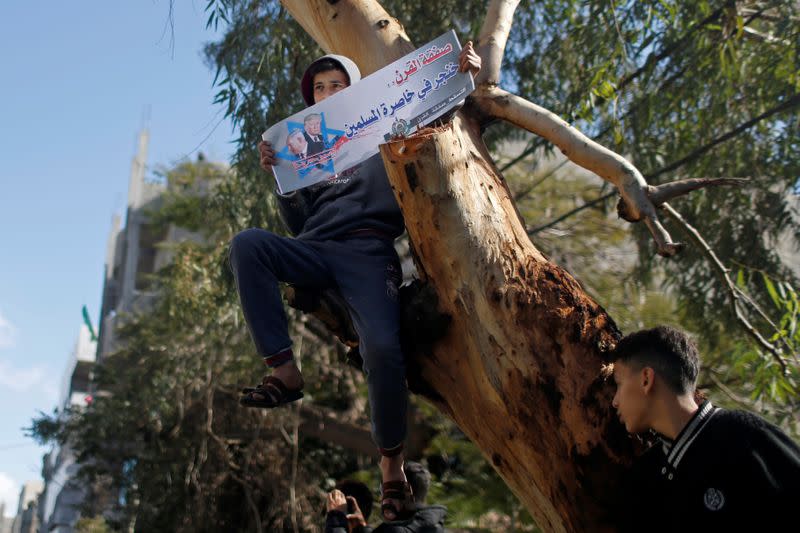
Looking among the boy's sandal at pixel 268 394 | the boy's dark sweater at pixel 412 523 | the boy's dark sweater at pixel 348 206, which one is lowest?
the boy's dark sweater at pixel 412 523

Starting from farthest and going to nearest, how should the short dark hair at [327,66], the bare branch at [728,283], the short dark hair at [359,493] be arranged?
the short dark hair at [359,493], the bare branch at [728,283], the short dark hair at [327,66]

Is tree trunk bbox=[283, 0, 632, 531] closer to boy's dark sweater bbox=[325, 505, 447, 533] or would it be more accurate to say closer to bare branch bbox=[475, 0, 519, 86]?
bare branch bbox=[475, 0, 519, 86]

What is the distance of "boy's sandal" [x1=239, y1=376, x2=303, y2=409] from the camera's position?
11.5ft

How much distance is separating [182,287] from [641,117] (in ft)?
19.4

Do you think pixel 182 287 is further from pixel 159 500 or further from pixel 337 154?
pixel 337 154

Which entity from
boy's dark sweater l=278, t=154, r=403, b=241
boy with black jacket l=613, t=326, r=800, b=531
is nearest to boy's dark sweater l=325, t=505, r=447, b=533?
boy's dark sweater l=278, t=154, r=403, b=241

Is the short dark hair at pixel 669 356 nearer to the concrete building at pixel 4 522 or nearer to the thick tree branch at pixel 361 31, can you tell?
the thick tree branch at pixel 361 31

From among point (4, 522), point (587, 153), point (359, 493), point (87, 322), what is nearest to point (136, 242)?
point (87, 322)

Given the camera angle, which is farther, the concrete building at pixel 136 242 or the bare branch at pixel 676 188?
the concrete building at pixel 136 242

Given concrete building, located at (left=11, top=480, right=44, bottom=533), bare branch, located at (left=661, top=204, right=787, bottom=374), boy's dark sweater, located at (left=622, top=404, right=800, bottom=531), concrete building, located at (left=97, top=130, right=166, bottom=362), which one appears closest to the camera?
boy's dark sweater, located at (left=622, top=404, right=800, bottom=531)

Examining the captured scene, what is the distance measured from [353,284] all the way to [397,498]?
794 mm

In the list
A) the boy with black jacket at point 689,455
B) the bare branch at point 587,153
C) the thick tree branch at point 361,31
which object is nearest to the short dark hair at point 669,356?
the boy with black jacket at point 689,455

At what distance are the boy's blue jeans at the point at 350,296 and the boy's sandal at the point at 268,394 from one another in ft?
0.41

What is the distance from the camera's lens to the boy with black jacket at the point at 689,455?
2.63 metres
